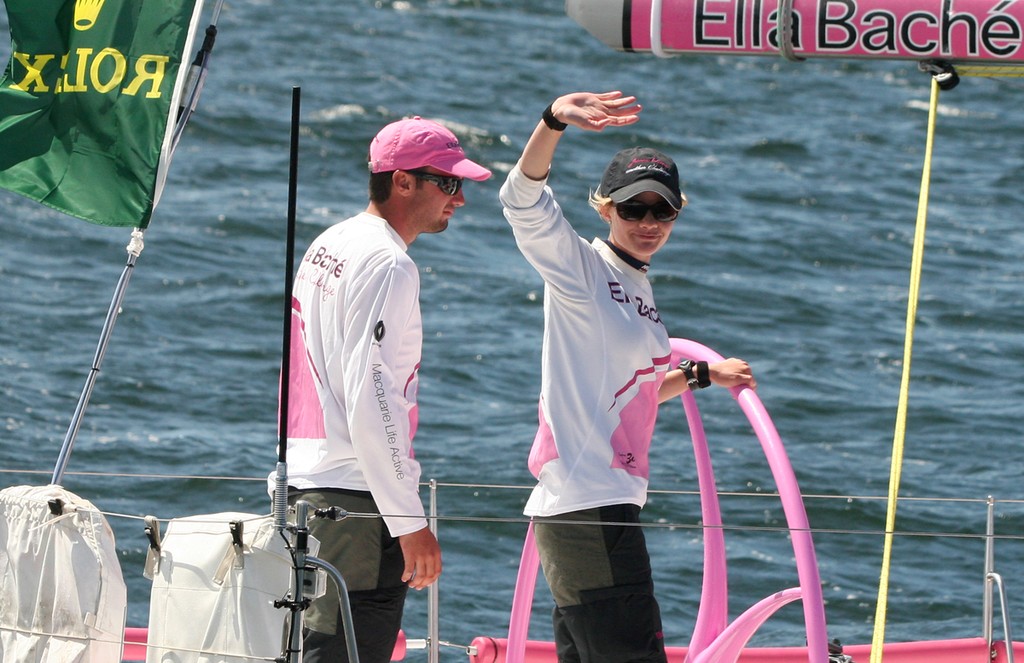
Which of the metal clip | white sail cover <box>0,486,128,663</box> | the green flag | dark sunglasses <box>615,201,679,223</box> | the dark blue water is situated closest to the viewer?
white sail cover <box>0,486,128,663</box>

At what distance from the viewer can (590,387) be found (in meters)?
3.48

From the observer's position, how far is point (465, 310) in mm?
13711

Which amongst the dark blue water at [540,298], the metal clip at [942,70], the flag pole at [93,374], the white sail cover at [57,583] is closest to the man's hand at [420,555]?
the white sail cover at [57,583]

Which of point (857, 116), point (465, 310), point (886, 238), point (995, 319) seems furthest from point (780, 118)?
point (465, 310)

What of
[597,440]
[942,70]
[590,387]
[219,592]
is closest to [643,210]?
[590,387]

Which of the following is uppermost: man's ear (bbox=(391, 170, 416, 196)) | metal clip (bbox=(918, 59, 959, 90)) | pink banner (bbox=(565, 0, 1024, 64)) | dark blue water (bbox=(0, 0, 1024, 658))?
pink banner (bbox=(565, 0, 1024, 64))

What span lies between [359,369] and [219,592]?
55 centimetres

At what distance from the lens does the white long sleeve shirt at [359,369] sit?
3305 millimetres

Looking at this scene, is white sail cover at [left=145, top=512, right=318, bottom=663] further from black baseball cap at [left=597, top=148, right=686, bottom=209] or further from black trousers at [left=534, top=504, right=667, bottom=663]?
black baseball cap at [left=597, top=148, right=686, bottom=209]

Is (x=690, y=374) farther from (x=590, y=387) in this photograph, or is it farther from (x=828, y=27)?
(x=828, y=27)

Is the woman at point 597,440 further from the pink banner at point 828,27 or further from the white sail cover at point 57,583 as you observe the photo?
the white sail cover at point 57,583

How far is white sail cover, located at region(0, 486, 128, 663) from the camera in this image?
3.12 meters

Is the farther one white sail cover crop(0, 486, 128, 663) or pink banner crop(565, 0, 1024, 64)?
pink banner crop(565, 0, 1024, 64)

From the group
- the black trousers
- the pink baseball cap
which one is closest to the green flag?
the pink baseball cap
